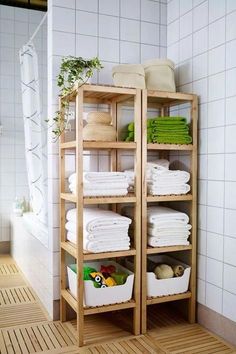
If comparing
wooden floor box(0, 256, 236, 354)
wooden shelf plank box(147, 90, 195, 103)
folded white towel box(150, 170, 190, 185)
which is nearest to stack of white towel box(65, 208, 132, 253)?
folded white towel box(150, 170, 190, 185)

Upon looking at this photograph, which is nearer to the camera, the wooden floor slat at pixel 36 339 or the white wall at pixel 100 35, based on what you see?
the wooden floor slat at pixel 36 339

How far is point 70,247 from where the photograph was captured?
7.66 feet

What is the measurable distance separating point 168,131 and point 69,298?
1.22 metres

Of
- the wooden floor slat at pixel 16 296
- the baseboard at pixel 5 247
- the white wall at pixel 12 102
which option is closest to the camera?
the wooden floor slat at pixel 16 296

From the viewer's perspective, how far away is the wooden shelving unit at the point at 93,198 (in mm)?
2184

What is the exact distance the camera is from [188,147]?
2473mm

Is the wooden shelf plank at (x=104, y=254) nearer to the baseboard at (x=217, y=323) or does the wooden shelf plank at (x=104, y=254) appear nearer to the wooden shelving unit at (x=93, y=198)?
the wooden shelving unit at (x=93, y=198)

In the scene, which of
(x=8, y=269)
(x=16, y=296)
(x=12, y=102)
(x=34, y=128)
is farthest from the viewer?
(x=12, y=102)

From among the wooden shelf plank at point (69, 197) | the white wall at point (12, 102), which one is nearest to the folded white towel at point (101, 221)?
the wooden shelf plank at point (69, 197)

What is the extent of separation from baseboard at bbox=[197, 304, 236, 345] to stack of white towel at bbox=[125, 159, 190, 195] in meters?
0.78

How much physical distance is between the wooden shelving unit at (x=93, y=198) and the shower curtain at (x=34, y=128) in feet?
2.70

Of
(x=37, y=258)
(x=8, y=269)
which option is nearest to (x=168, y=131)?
(x=37, y=258)

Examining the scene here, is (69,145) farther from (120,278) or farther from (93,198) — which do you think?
(120,278)

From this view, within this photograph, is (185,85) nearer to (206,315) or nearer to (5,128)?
(206,315)
